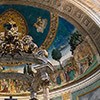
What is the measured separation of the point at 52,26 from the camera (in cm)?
1395

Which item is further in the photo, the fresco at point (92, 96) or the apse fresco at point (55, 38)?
the apse fresco at point (55, 38)

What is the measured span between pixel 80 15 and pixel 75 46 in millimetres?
1113

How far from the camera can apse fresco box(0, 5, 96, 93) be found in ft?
44.7

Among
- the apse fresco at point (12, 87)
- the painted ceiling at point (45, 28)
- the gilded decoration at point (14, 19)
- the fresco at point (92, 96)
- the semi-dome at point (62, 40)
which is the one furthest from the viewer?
the apse fresco at point (12, 87)

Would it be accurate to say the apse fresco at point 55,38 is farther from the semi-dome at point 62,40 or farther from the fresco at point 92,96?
the fresco at point 92,96

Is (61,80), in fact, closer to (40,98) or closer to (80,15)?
(40,98)

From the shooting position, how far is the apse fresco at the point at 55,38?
44.7ft

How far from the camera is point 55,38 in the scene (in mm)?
14055

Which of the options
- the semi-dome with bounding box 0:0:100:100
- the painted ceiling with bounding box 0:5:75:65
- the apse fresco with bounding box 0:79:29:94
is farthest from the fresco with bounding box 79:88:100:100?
the apse fresco with bounding box 0:79:29:94

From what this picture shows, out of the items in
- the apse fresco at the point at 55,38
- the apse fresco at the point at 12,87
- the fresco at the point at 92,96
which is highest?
the apse fresco at the point at 55,38

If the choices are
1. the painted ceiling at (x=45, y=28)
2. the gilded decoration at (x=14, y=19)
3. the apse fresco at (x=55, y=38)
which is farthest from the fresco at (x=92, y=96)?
the gilded decoration at (x=14, y=19)

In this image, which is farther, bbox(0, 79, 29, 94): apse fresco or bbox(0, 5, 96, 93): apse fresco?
bbox(0, 79, 29, 94): apse fresco

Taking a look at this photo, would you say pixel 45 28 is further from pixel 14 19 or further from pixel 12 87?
pixel 12 87

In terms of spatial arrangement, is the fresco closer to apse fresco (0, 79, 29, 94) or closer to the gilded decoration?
apse fresco (0, 79, 29, 94)
